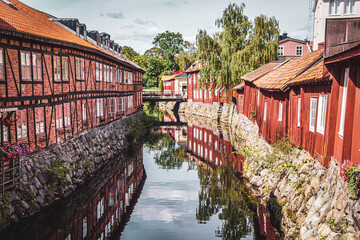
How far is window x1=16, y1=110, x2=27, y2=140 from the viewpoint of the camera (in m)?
11.8

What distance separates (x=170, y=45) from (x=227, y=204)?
219ft

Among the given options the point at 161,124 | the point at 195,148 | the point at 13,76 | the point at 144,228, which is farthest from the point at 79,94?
the point at 161,124

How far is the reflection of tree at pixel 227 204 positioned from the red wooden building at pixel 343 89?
4345 mm

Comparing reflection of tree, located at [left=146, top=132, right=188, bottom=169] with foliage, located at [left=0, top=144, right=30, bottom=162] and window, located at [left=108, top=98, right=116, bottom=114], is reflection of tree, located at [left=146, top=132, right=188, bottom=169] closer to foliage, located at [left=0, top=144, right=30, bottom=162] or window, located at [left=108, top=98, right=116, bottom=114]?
window, located at [left=108, top=98, right=116, bottom=114]

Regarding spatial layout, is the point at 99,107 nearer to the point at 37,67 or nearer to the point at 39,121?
the point at 39,121

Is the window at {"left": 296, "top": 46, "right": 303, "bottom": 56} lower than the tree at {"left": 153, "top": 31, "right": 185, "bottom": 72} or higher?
lower

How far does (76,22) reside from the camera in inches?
909

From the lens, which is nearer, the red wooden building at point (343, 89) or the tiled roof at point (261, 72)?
the red wooden building at point (343, 89)

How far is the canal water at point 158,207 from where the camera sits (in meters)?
10.7

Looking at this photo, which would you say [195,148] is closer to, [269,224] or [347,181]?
[269,224]

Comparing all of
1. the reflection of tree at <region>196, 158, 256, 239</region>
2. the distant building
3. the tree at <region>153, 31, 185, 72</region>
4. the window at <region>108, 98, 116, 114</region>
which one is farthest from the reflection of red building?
the tree at <region>153, 31, 185, 72</region>

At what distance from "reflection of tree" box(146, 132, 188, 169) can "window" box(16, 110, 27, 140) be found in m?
10.2

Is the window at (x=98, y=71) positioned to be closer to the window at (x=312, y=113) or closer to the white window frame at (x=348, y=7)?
the window at (x=312, y=113)

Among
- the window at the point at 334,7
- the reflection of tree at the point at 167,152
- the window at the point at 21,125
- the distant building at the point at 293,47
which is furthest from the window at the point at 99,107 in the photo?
the distant building at the point at 293,47
